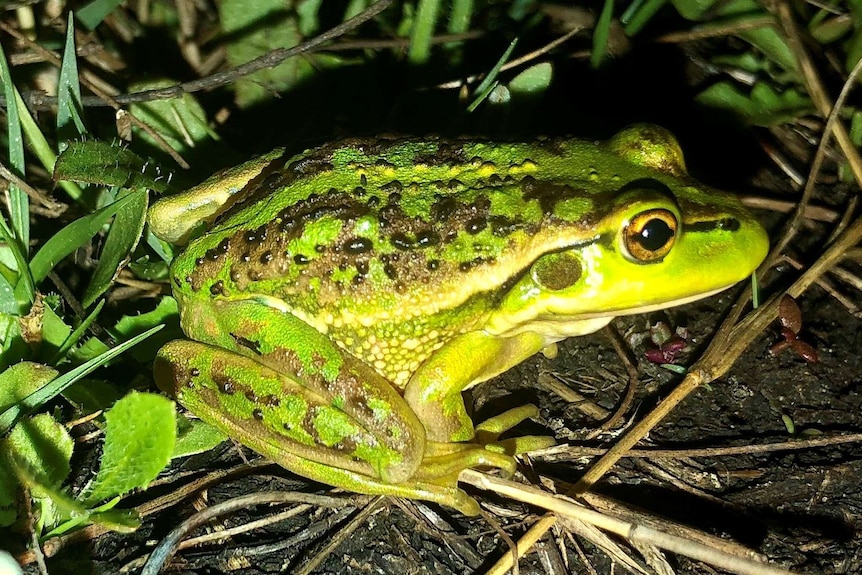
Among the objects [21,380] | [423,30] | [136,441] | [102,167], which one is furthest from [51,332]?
[423,30]

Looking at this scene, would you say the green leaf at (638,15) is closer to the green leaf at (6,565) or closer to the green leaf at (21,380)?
the green leaf at (21,380)

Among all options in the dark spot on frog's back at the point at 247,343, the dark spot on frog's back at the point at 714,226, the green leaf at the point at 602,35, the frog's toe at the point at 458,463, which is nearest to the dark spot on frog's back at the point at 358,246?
Answer: the dark spot on frog's back at the point at 247,343

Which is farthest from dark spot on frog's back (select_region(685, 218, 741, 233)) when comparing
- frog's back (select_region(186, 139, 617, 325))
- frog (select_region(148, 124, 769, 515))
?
frog's back (select_region(186, 139, 617, 325))

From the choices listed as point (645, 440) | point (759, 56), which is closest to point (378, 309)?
point (645, 440)

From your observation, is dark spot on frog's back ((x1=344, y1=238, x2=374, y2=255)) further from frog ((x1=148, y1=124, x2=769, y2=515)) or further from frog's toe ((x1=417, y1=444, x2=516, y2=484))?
frog's toe ((x1=417, y1=444, x2=516, y2=484))

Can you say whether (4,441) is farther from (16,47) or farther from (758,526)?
(758,526)
